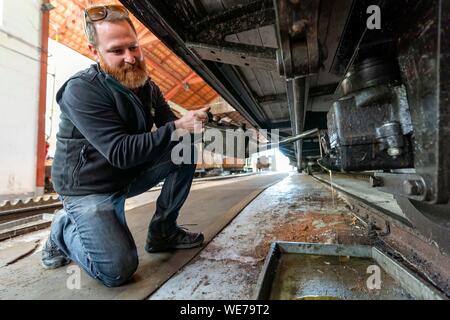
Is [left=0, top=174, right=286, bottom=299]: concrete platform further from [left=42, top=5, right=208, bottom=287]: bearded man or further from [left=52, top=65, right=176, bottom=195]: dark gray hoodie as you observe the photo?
[left=52, top=65, right=176, bottom=195]: dark gray hoodie

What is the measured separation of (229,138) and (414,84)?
1072 mm

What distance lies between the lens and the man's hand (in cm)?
95

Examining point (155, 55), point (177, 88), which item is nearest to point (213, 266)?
point (155, 55)

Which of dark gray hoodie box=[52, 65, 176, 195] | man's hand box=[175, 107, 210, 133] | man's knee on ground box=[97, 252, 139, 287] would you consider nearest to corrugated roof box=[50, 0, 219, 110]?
dark gray hoodie box=[52, 65, 176, 195]

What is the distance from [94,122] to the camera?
3.01 ft

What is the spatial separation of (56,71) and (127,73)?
7.27 meters

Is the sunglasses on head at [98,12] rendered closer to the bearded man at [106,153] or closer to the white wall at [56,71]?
the bearded man at [106,153]

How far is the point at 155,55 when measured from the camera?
970cm

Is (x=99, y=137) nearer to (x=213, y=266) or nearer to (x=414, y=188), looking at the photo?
(x=213, y=266)

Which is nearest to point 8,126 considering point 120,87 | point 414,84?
point 120,87

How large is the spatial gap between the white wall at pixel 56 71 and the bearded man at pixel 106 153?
5285mm

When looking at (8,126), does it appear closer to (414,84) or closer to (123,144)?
(123,144)

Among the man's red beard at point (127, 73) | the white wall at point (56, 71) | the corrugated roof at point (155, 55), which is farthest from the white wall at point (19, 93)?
the man's red beard at point (127, 73)

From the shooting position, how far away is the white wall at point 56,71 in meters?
5.52
